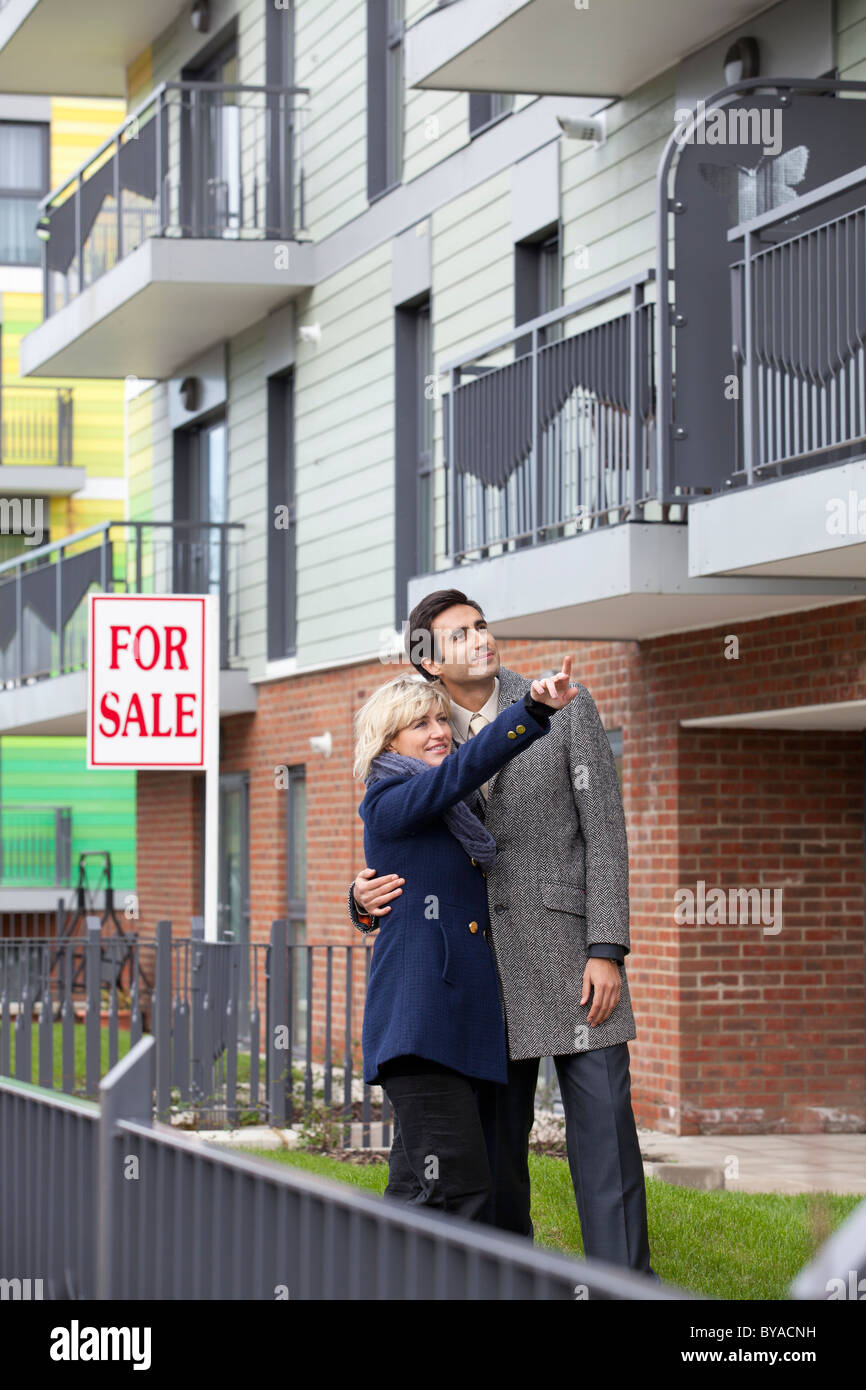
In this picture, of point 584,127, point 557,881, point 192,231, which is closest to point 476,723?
point 557,881

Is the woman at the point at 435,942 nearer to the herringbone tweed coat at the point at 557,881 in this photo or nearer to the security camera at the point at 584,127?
the herringbone tweed coat at the point at 557,881

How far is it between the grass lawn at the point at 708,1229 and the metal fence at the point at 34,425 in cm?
2235

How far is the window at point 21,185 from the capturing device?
3044 cm

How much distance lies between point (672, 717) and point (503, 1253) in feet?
27.5

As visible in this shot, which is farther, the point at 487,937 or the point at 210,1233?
the point at 487,937

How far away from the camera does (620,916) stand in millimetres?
5094

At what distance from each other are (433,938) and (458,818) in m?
0.30

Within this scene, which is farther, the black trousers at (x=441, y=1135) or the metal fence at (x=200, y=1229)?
the black trousers at (x=441, y=1135)

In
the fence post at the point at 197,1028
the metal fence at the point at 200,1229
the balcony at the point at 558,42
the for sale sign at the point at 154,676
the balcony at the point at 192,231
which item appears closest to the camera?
the metal fence at the point at 200,1229

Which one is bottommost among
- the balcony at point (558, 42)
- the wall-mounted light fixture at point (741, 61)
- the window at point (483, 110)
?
the wall-mounted light fixture at point (741, 61)

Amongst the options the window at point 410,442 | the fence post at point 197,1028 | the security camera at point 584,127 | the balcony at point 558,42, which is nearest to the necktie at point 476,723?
the balcony at point 558,42

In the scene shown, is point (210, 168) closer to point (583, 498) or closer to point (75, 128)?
point (583, 498)

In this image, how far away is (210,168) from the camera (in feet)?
56.9

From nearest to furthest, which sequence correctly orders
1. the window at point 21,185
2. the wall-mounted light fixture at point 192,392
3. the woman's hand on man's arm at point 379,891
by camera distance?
the woman's hand on man's arm at point 379,891 < the wall-mounted light fixture at point 192,392 < the window at point 21,185
